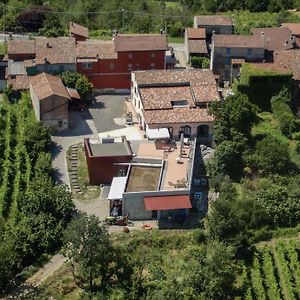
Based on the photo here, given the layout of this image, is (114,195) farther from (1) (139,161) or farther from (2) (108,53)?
(2) (108,53)

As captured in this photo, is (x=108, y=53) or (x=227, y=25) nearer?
(x=108, y=53)

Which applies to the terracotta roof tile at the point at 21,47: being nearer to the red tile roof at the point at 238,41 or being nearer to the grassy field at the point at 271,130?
the red tile roof at the point at 238,41

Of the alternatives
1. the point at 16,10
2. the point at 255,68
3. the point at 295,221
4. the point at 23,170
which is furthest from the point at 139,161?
the point at 16,10

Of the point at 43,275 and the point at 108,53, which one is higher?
the point at 108,53

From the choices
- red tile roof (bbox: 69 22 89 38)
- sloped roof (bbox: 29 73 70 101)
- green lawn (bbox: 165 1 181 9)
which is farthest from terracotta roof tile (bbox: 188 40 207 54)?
green lawn (bbox: 165 1 181 9)

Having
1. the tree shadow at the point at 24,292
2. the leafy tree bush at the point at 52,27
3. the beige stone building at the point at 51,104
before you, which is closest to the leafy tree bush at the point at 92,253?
the tree shadow at the point at 24,292
